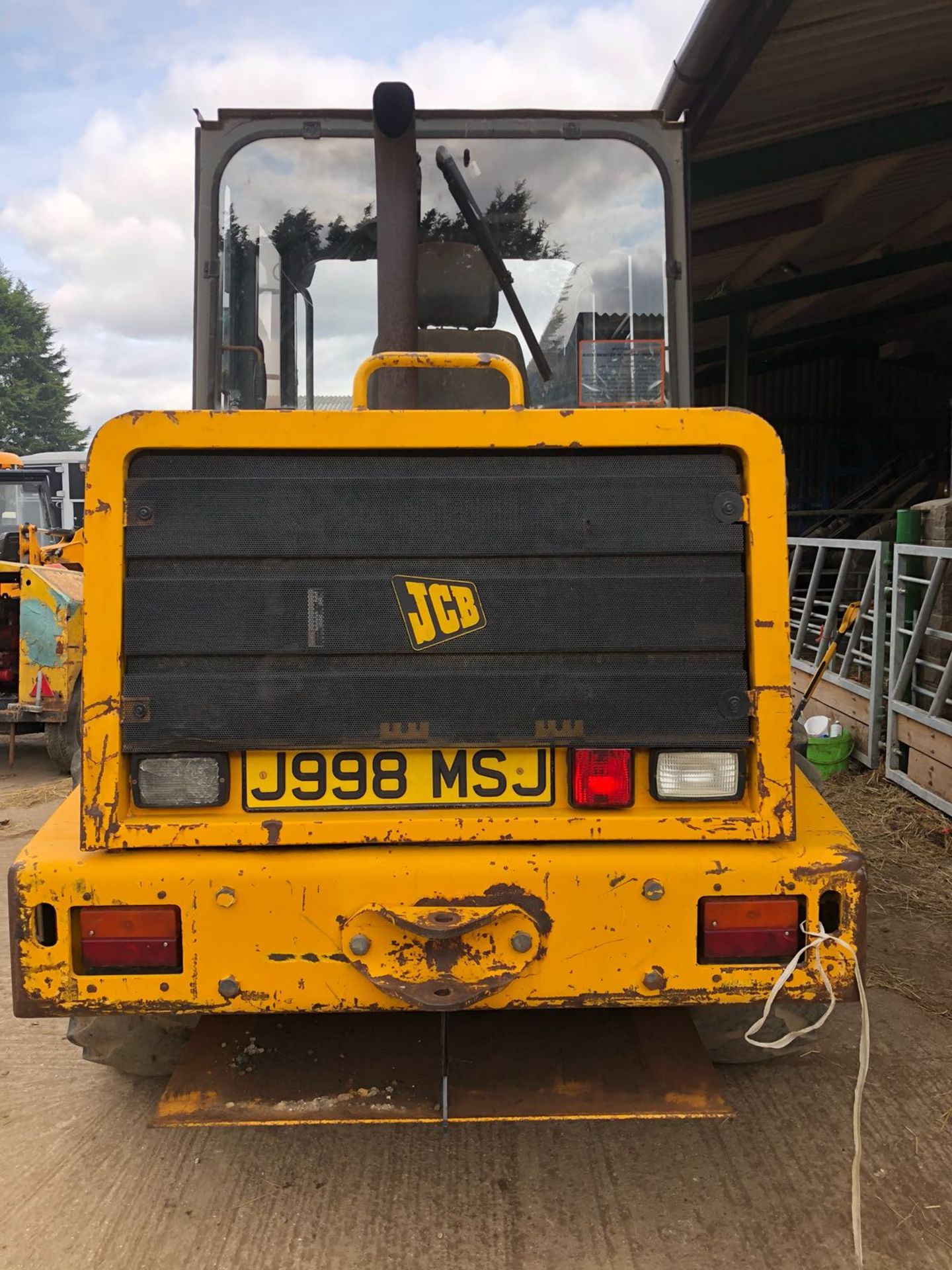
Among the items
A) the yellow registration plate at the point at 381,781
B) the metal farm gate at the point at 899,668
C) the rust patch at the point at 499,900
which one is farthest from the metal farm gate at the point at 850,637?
the rust patch at the point at 499,900

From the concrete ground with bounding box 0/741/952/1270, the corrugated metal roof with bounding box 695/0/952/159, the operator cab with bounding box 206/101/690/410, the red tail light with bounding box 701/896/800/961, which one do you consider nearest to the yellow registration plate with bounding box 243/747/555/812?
the red tail light with bounding box 701/896/800/961

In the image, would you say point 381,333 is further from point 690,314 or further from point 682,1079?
point 682,1079

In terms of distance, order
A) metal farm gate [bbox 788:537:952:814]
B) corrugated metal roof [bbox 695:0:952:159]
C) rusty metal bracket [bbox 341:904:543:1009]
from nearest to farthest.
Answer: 1. rusty metal bracket [bbox 341:904:543:1009]
2. metal farm gate [bbox 788:537:952:814]
3. corrugated metal roof [bbox 695:0:952:159]

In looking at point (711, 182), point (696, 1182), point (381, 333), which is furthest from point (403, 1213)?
point (711, 182)

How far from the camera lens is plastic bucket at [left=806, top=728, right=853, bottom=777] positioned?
646 centimetres

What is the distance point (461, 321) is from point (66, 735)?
535 cm

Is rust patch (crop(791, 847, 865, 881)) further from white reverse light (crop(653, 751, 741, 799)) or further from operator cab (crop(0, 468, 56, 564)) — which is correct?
operator cab (crop(0, 468, 56, 564))

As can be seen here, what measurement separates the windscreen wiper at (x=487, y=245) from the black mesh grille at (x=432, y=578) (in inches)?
46.0

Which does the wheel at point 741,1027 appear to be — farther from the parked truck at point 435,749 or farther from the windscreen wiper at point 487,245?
the windscreen wiper at point 487,245

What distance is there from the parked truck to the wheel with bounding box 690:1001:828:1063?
1.28 feet

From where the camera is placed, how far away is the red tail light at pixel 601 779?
233 cm

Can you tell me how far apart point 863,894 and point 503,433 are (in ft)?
4.43

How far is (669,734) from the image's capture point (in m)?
2.34

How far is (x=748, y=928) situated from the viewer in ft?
7.38
